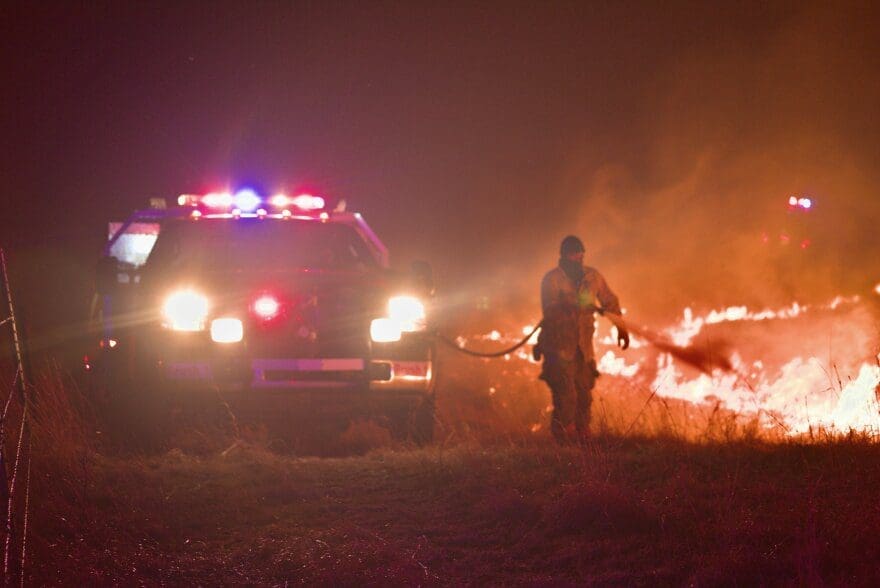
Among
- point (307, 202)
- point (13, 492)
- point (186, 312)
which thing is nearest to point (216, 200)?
point (307, 202)

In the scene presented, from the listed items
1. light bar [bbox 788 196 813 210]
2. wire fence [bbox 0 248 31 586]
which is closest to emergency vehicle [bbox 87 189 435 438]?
wire fence [bbox 0 248 31 586]

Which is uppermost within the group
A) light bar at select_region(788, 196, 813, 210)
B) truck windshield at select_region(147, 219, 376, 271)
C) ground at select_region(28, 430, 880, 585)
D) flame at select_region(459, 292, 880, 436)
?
light bar at select_region(788, 196, 813, 210)

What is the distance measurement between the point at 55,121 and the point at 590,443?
16555 mm

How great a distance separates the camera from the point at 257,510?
18.7 feet

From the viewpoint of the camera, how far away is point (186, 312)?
7.26 metres

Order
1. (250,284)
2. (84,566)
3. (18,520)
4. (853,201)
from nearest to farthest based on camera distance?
1. (84,566)
2. (18,520)
3. (250,284)
4. (853,201)

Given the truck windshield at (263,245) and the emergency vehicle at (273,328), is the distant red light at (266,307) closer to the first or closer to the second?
the emergency vehicle at (273,328)

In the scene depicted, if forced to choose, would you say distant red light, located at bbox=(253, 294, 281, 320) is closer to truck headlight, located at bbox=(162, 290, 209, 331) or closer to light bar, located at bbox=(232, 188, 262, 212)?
truck headlight, located at bbox=(162, 290, 209, 331)

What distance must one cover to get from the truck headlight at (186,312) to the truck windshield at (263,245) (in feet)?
3.82

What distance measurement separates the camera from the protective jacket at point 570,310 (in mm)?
8164

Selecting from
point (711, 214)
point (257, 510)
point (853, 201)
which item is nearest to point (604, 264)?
point (711, 214)

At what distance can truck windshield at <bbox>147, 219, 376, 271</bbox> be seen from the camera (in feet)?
28.3

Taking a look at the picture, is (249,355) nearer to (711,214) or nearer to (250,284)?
(250,284)

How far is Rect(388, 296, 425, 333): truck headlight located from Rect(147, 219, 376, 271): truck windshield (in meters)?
1.10
